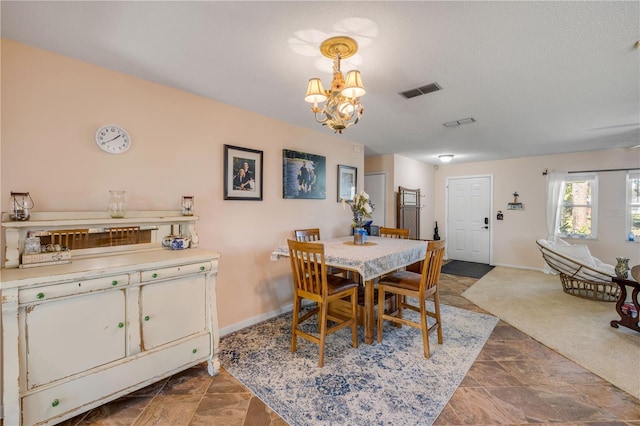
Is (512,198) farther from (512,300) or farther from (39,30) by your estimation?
(39,30)

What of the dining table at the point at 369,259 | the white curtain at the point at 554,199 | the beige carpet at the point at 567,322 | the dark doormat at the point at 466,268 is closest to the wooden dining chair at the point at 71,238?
the dining table at the point at 369,259

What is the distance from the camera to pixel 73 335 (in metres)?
1.62

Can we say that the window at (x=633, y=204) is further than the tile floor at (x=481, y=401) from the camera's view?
Yes

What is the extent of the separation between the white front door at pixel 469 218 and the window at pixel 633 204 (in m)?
2.10

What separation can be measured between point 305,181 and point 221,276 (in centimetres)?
159

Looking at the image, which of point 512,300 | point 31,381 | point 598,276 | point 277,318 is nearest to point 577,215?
point 598,276

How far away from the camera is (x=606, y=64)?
2033 mm

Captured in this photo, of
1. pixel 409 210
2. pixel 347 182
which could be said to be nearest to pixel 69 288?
pixel 347 182

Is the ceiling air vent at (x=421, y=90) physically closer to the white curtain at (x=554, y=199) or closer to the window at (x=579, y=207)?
the white curtain at (x=554, y=199)

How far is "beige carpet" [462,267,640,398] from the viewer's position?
2318 mm

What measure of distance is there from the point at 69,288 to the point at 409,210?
5274 millimetres

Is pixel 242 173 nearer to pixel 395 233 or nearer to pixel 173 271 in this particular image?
pixel 173 271

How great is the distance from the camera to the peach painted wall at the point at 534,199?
4855mm

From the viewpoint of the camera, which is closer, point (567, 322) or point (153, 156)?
point (153, 156)
